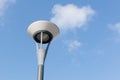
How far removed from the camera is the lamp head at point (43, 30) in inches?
750

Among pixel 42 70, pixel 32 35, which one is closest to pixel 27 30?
pixel 32 35

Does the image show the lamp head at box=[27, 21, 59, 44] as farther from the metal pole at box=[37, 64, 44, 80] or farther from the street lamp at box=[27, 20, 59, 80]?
the metal pole at box=[37, 64, 44, 80]

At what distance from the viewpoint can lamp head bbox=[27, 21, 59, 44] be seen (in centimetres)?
1906

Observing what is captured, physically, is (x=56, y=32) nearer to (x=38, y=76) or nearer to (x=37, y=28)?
(x=37, y=28)

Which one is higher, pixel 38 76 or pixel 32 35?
pixel 32 35

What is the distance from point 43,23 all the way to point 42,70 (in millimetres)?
2137

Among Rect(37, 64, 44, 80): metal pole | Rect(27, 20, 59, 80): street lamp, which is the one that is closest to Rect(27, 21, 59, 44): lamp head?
Rect(27, 20, 59, 80): street lamp

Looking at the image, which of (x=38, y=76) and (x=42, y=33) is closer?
(x=38, y=76)

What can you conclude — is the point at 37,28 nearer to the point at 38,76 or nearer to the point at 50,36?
the point at 50,36

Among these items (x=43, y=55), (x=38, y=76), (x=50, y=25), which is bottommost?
(x=38, y=76)

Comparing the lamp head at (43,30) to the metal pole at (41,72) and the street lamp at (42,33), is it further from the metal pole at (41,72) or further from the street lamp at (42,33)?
the metal pole at (41,72)

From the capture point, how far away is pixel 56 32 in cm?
1952

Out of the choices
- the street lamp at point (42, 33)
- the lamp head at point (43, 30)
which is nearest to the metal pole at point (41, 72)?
the street lamp at point (42, 33)

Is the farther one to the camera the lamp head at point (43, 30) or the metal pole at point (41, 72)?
the lamp head at point (43, 30)
